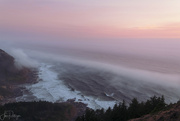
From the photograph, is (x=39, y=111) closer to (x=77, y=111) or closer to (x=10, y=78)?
(x=77, y=111)

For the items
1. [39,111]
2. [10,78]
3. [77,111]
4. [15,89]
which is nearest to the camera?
[39,111]

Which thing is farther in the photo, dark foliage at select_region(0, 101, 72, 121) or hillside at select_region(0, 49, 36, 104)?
hillside at select_region(0, 49, 36, 104)

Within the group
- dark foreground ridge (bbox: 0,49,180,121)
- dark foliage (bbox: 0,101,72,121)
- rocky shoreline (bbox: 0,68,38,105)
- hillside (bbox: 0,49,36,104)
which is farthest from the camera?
hillside (bbox: 0,49,36,104)

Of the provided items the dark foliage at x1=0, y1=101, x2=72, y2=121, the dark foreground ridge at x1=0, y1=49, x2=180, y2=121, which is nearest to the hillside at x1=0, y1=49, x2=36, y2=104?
the dark foreground ridge at x1=0, y1=49, x2=180, y2=121

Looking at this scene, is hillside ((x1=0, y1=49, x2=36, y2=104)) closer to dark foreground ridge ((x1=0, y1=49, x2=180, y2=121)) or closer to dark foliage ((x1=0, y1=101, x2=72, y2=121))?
dark foreground ridge ((x1=0, y1=49, x2=180, y2=121))

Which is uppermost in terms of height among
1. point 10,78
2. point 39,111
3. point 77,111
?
point 10,78

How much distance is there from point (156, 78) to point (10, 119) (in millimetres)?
78668

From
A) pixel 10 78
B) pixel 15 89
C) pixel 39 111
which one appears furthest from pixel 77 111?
pixel 10 78

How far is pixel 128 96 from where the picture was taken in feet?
190

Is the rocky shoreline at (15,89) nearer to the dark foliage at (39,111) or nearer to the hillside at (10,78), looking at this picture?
the hillside at (10,78)

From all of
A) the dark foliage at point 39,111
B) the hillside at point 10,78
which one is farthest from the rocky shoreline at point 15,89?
the dark foliage at point 39,111

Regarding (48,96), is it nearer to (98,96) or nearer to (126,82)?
(98,96)

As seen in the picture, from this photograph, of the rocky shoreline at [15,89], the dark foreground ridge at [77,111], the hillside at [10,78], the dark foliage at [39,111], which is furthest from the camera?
the hillside at [10,78]

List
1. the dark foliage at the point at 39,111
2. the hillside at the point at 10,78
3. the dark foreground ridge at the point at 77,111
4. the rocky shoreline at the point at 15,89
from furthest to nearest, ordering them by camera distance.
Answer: the hillside at the point at 10,78
the rocky shoreline at the point at 15,89
the dark foliage at the point at 39,111
the dark foreground ridge at the point at 77,111
